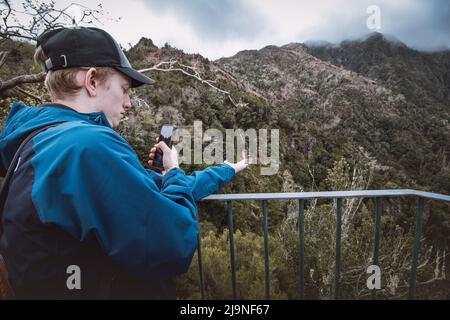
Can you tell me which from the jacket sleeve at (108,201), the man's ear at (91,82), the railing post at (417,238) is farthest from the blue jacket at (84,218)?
the railing post at (417,238)

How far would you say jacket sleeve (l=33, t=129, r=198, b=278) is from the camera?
0.86 m

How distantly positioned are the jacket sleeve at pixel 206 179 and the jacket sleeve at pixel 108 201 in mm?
427

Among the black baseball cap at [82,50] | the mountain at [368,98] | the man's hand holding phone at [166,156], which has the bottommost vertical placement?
the man's hand holding phone at [166,156]

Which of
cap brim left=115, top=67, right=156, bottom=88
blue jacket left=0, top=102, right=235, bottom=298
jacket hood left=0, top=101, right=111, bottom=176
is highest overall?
cap brim left=115, top=67, right=156, bottom=88

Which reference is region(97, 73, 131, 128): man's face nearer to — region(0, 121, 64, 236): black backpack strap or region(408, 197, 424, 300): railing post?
region(0, 121, 64, 236): black backpack strap

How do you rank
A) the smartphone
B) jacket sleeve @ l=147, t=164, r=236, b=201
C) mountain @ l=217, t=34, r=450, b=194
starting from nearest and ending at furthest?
jacket sleeve @ l=147, t=164, r=236, b=201
the smartphone
mountain @ l=217, t=34, r=450, b=194

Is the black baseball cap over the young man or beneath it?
over

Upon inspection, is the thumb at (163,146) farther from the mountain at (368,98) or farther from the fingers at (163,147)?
the mountain at (368,98)

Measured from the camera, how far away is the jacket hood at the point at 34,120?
1034mm

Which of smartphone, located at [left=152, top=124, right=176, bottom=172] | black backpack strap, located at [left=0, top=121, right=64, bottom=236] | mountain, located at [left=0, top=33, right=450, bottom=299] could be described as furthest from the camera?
mountain, located at [left=0, top=33, right=450, bottom=299]

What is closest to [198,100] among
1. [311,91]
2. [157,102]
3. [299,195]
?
[157,102]

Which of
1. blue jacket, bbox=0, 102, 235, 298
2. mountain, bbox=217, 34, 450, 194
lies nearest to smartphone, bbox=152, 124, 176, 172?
blue jacket, bbox=0, 102, 235, 298

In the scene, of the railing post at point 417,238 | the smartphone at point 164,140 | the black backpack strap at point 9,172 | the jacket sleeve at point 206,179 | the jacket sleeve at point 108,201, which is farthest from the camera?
the railing post at point 417,238

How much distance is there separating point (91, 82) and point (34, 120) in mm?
229
